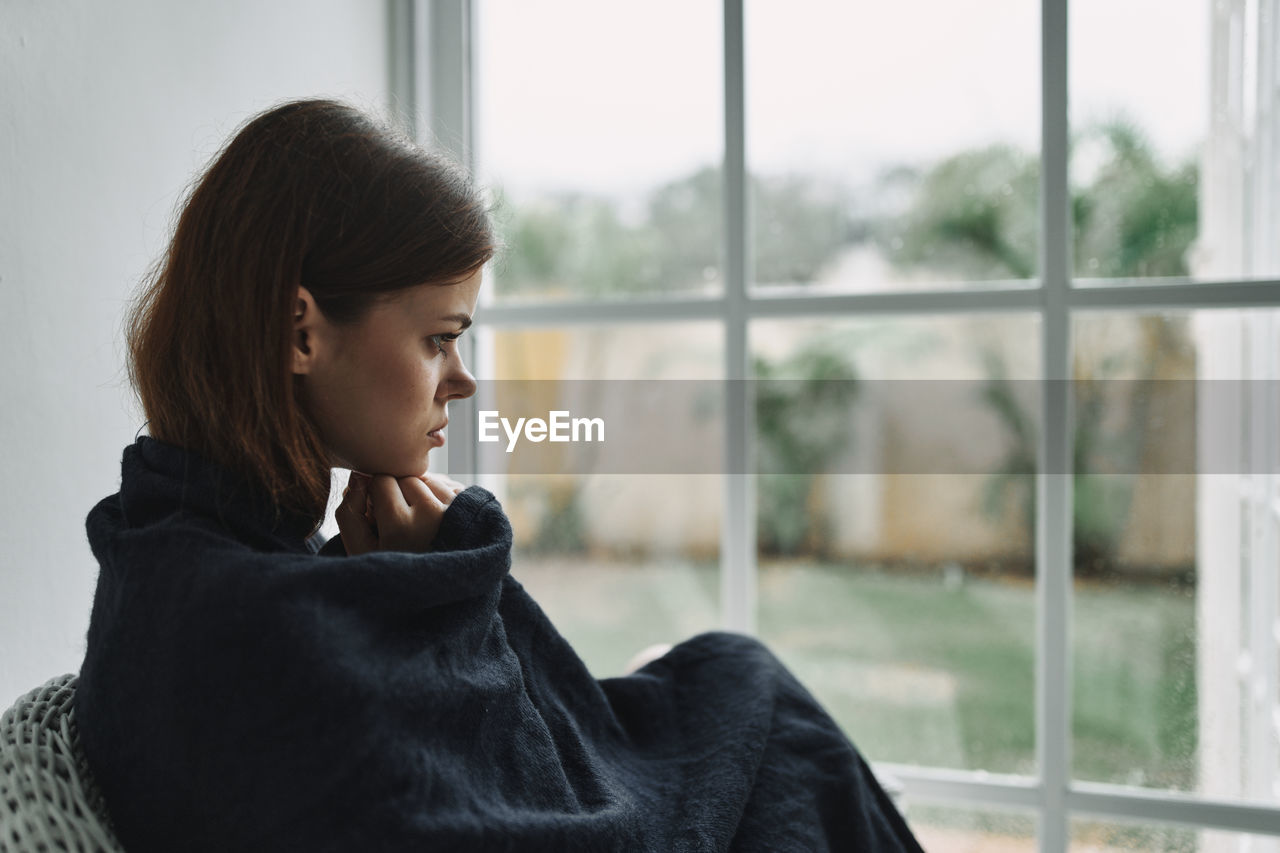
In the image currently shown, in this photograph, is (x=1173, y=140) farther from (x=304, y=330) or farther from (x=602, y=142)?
(x=304, y=330)

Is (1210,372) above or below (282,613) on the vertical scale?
above

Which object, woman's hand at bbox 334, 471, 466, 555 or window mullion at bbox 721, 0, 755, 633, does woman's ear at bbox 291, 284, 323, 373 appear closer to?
woman's hand at bbox 334, 471, 466, 555

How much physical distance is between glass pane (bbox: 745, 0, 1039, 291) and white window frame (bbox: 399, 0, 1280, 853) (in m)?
0.03

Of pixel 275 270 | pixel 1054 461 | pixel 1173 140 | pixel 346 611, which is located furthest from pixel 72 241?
pixel 1173 140

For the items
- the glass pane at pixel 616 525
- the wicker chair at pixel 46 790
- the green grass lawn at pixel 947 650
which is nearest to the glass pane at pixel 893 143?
the glass pane at pixel 616 525

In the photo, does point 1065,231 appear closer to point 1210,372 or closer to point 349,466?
point 1210,372

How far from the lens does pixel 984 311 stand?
1246 millimetres

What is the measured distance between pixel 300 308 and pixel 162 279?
0.49 feet

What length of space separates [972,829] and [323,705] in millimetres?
1122

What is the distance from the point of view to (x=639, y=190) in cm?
140

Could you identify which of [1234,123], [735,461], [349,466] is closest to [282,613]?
[349,466]

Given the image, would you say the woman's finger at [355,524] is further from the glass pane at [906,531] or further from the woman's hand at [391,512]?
the glass pane at [906,531]

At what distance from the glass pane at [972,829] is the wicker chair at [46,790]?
1128 millimetres

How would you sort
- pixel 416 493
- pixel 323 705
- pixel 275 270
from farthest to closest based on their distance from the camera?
pixel 416 493 < pixel 275 270 < pixel 323 705
